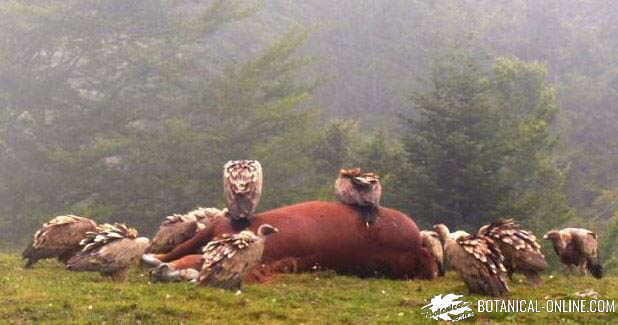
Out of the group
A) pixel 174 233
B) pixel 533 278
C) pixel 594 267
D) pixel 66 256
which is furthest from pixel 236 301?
pixel 594 267

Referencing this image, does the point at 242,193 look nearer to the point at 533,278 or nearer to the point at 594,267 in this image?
the point at 533,278

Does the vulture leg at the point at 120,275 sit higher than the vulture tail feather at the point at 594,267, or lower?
higher

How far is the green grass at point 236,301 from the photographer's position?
32.0 ft

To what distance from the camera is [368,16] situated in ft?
260

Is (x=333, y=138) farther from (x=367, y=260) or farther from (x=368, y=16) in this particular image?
(x=368, y=16)

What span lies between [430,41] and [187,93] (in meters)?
38.9

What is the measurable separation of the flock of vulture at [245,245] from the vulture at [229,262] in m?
0.02

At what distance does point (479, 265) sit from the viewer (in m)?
11.9

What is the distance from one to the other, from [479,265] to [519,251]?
1637 mm

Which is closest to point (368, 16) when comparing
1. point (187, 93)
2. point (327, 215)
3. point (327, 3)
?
point (327, 3)

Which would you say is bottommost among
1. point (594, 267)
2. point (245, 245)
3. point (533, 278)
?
point (594, 267)

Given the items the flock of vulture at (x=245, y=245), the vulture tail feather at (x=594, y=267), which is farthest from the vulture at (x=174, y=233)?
the vulture tail feather at (x=594, y=267)

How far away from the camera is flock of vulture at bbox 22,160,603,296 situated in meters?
11.9

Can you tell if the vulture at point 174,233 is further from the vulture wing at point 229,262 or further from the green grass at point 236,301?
the vulture wing at point 229,262
